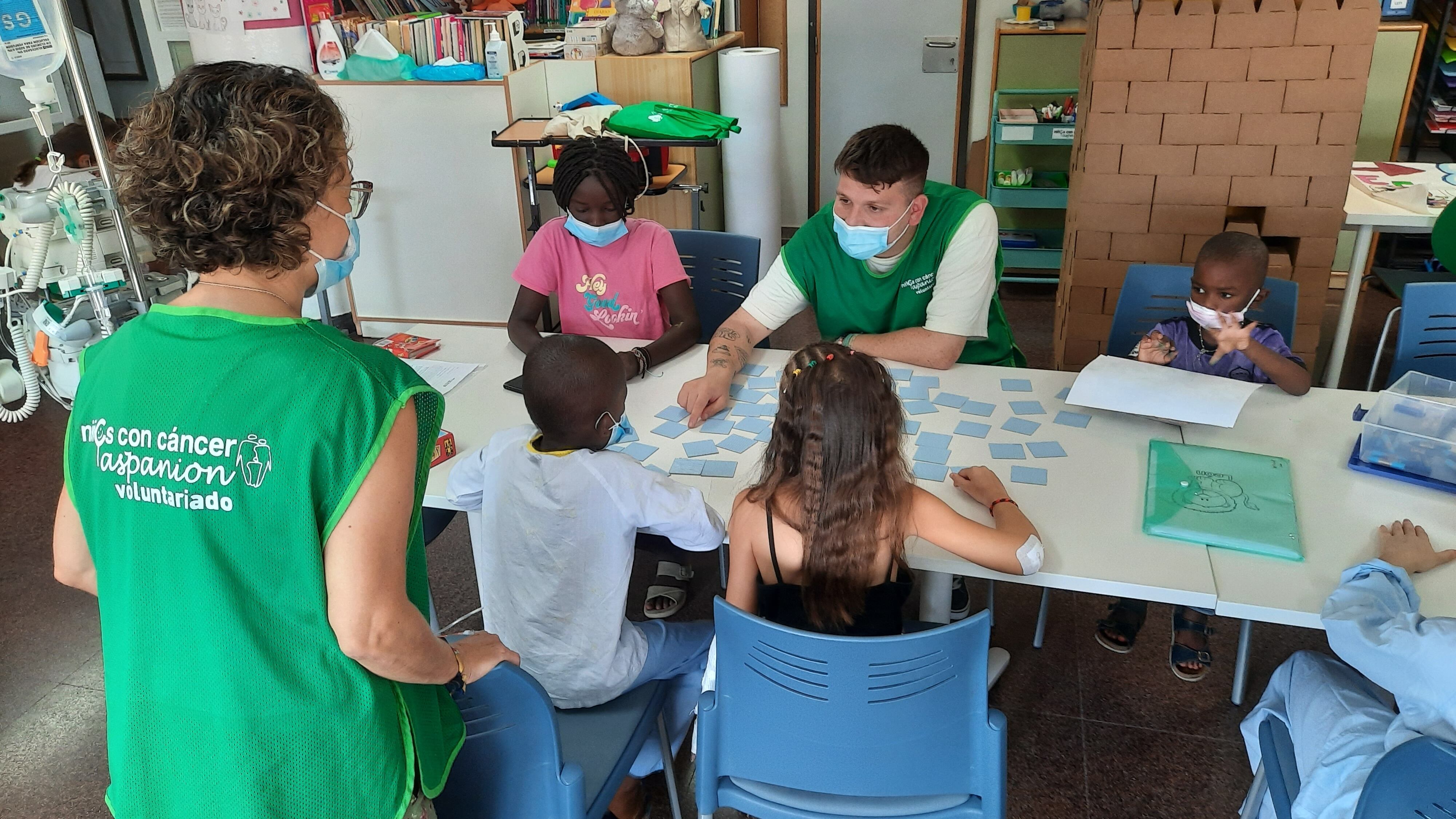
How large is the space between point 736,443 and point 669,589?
2.75 feet

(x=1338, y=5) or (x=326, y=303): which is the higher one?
(x=1338, y=5)

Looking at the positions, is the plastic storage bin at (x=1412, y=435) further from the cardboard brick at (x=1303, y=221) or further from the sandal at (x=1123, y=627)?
the cardboard brick at (x=1303, y=221)

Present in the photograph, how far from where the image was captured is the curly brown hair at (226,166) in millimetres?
925

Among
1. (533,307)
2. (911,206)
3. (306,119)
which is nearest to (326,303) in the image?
(533,307)

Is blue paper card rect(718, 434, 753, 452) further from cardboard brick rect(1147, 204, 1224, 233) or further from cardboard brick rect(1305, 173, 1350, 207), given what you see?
cardboard brick rect(1305, 173, 1350, 207)

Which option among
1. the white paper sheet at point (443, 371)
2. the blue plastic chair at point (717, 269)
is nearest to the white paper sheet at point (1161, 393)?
the blue plastic chair at point (717, 269)

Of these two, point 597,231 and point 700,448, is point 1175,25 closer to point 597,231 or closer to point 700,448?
point 597,231

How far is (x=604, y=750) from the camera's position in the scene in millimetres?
1596

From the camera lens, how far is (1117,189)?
9.70 ft

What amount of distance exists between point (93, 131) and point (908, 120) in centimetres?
455

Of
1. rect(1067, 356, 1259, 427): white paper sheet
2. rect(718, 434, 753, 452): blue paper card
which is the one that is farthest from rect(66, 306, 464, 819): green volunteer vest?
rect(1067, 356, 1259, 427): white paper sheet

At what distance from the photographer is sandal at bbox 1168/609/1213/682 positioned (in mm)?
2338

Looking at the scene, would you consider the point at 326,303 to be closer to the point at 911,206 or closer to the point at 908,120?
the point at 911,206

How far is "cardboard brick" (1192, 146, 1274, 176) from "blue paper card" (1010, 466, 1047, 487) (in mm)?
1543
